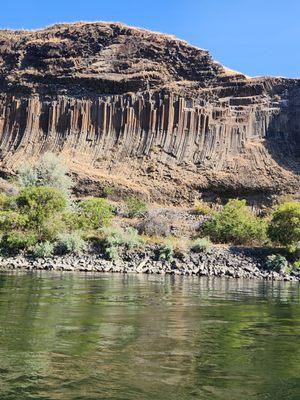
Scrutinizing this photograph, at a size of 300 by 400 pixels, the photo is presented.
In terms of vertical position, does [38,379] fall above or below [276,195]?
below

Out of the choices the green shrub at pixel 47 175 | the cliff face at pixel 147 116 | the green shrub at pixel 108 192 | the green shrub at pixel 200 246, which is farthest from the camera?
the cliff face at pixel 147 116

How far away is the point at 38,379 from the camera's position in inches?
243

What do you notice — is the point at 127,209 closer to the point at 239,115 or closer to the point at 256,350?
the point at 239,115

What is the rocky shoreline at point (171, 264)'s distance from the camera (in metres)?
29.9

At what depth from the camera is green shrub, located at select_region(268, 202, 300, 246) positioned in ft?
118

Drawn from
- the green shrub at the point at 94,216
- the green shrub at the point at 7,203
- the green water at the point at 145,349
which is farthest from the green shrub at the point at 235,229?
the green water at the point at 145,349

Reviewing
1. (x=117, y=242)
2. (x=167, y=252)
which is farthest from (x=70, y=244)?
(x=167, y=252)

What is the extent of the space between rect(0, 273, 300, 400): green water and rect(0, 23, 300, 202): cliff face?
154ft

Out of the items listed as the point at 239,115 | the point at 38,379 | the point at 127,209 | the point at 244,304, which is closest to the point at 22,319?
the point at 38,379

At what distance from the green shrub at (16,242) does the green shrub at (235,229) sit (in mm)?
13926

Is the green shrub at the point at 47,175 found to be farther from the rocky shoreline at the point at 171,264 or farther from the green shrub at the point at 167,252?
the green shrub at the point at 167,252

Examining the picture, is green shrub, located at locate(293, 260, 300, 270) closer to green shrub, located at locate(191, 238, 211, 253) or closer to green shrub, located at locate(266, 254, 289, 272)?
green shrub, located at locate(266, 254, 289, 272)

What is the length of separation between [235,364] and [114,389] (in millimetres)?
2079

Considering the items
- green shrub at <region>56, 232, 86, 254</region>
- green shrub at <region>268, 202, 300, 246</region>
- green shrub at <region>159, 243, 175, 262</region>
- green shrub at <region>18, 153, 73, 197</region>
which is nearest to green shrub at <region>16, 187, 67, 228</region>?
green shrub at <region>56, 232, 86, 254</region>
